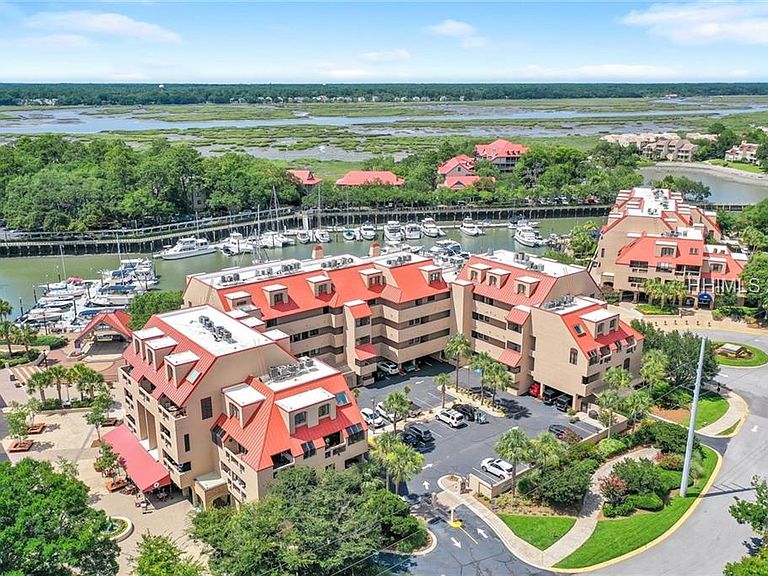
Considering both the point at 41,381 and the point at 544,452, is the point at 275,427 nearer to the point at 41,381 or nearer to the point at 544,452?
the point at 544,452

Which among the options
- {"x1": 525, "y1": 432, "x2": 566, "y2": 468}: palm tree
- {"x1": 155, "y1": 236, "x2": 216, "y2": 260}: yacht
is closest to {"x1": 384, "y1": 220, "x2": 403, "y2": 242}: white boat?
{"x1": 155, "y1": 236, "x2": 216, "y2": 260}: yacht

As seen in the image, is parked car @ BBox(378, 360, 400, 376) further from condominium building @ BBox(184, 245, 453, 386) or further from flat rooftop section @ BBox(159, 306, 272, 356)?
flat rooftop section @ BBox(159, 306, 272, 356)

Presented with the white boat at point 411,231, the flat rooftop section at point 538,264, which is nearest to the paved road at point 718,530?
the flat rooftop section at point 538,264

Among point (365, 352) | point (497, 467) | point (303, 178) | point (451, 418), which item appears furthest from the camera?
point (303, 178)

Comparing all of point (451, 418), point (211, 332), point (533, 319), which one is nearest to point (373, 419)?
point (451, 418)

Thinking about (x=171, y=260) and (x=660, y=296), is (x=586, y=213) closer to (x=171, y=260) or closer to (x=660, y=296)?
(x=660, y=296)
